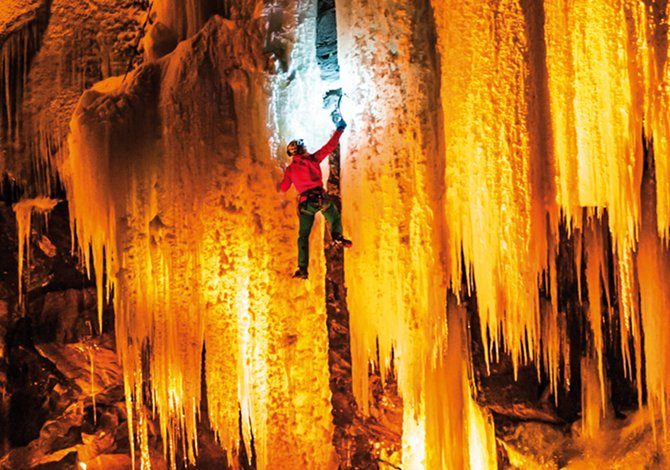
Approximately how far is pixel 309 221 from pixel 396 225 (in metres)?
0.64

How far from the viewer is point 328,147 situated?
4805 mm

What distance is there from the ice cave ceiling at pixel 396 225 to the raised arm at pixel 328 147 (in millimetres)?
142

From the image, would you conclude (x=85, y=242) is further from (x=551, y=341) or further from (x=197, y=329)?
(x=551, y=341)

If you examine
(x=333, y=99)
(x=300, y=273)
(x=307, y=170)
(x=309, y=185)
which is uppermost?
(x=333, y=99)

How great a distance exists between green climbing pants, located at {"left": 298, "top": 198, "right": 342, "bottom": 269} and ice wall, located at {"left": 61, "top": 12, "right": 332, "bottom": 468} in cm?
27

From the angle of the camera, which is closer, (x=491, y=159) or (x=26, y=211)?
(x=491, y=159)

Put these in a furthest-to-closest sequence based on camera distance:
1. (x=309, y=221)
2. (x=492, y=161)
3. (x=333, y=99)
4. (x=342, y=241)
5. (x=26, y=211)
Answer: (x=26, y=211)
(x=333, y=99)
(x=309, y=221)
(x=342, y=241)
(x=492, y=161)

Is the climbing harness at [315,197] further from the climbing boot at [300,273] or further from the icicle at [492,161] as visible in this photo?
the icicle at [492,161]

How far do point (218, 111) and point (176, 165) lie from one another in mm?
507

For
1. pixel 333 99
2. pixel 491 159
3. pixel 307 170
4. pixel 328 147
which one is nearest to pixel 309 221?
pixel 307 170

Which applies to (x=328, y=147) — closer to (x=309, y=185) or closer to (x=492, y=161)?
(x=309, y=185)

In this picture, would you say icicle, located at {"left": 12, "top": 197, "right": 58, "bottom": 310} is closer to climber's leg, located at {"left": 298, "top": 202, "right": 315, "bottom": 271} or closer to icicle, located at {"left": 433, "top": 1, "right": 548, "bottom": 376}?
climber's leg, located at {"left": 298, "top": 202, "right": 315, "bottom": 271}

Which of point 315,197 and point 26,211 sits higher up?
point 26,211

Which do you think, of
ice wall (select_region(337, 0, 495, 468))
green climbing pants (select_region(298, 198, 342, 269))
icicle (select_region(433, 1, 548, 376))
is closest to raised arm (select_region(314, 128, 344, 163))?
ice wall (select_region(337, 0, 495, 468))
